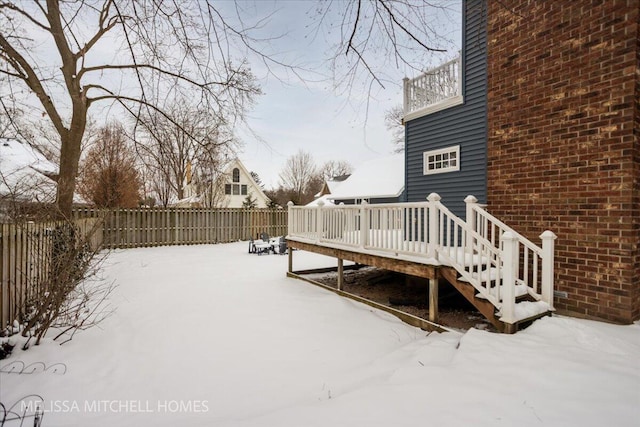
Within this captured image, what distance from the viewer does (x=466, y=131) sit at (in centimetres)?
653

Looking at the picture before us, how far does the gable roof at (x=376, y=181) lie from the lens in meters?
14.5

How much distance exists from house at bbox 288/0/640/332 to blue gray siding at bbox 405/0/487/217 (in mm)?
134

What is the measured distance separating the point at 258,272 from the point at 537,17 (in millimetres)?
7447

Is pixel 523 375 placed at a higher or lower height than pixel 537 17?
lower

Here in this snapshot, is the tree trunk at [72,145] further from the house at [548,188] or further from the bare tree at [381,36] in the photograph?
the bare tree at [381,36]

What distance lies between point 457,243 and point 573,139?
2.04 m

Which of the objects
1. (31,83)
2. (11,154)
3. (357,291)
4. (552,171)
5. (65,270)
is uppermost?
(31,83)

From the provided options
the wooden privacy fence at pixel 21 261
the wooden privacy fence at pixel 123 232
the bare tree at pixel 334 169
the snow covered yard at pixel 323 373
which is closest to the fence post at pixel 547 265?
the snow covered yard at pixel 323 373

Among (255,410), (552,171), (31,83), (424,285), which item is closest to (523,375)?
(255,410)

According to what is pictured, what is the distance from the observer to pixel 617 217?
3893mm

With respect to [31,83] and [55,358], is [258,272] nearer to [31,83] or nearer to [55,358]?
[55,358]

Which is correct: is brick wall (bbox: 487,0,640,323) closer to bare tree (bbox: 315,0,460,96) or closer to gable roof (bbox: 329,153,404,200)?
bare tree (bbox: 315,0,460,96)

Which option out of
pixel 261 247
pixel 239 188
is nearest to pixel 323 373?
pixel 261 247

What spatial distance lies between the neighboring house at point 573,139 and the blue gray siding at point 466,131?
0.31 m
